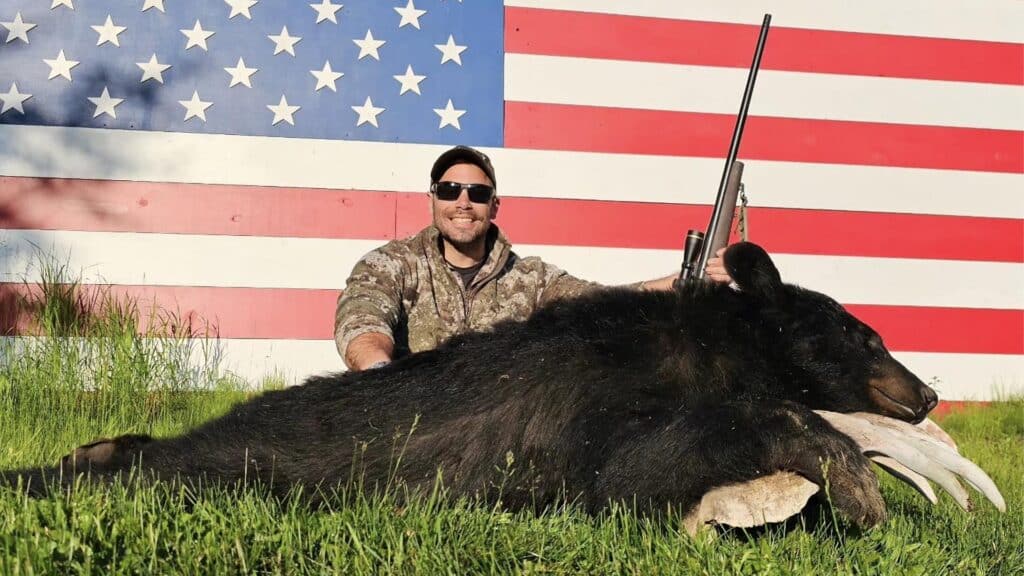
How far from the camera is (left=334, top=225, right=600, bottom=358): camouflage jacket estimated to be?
464cm

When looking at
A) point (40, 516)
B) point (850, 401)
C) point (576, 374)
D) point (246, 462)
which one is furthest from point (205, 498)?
point (850, 401)

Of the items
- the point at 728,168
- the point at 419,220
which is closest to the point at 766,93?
the point at 728,168

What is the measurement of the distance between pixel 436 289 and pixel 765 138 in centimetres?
298

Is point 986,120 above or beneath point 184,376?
above

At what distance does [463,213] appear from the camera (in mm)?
4793

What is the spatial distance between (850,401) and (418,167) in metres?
3.51

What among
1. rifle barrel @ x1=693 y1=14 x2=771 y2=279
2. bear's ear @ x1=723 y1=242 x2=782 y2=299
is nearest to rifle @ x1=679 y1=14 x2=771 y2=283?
rifle barrel @ x1=693 y1=14 x2=771 y2=279

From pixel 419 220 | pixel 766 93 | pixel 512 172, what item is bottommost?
pixel 419 220

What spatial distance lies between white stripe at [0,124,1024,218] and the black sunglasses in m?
1.41

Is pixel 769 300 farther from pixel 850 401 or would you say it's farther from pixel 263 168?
pixel 263 168

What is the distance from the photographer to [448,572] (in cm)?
225

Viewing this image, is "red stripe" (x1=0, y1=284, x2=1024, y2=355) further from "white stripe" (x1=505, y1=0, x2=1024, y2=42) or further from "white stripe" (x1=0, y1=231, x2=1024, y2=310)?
"white stripe" (x1=505, y1=0, x2=1024, y2=42)

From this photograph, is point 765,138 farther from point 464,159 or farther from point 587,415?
point 587,415

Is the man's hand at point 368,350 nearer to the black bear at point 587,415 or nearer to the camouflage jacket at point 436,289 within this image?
the camouflage jacket at point 436,289
